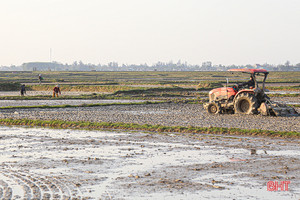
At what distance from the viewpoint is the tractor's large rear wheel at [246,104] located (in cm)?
2616

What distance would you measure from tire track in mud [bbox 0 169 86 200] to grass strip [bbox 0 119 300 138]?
383 inches

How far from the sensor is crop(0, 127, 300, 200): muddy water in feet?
32.8

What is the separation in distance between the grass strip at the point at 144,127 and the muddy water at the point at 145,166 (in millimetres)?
1179

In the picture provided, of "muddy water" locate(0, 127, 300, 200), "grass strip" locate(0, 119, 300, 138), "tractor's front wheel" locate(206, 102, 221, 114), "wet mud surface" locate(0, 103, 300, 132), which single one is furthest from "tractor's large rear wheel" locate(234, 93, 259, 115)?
"muddy water" locate(0, 127, 300, 200)

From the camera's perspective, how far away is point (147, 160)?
13695mm

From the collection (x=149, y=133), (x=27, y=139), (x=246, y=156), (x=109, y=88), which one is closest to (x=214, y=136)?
(x=149, y=133)

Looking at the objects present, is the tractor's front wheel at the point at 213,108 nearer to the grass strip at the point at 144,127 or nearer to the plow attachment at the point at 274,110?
the plow attachment at the point at 274,110

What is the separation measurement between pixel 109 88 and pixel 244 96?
39.2 metres

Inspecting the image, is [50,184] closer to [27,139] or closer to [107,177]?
[107,177]

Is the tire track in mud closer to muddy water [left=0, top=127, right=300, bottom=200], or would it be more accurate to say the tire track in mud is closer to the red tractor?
muddy water [left=0, top=127, right=300, bottom=200]

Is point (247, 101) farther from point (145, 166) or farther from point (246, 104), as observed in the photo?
point (145, 166)

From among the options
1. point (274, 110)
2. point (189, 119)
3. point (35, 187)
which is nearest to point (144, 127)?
point (189, 119)

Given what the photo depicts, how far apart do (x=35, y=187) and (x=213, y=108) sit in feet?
62.7

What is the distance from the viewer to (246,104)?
2681 cm
